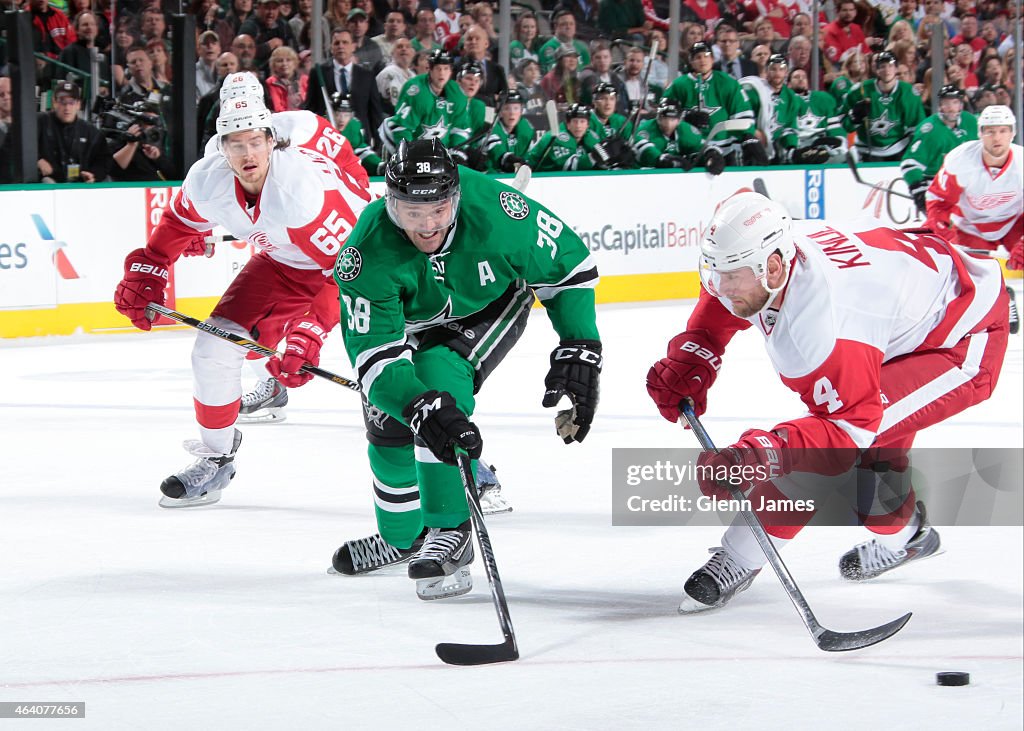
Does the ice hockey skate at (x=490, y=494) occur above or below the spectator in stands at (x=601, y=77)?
below

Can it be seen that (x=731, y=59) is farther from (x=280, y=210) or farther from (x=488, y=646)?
(x=488, y=646)

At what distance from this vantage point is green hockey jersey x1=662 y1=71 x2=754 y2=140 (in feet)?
34.2

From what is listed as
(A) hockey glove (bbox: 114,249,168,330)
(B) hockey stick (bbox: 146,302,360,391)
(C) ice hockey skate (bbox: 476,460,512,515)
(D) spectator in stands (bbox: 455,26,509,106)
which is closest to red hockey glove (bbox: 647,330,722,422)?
(C) ice hockey skate (bbox: 476,460,512,515)

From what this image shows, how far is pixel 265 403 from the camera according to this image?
5.93 meters

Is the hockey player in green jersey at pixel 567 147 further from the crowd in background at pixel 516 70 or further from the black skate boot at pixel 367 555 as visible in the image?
the black skate boot at pixel 367 555

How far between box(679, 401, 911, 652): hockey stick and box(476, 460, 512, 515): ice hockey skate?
118 centimetres

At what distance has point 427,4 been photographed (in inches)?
389

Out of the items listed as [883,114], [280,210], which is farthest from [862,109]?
[280,210]

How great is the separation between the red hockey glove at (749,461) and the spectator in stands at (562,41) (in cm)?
739

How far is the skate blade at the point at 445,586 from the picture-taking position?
3453 millimetres

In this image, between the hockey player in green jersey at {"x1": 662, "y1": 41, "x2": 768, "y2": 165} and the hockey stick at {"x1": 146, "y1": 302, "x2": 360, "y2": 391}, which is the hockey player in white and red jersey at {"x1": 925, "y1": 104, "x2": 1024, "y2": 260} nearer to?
the hockey player in green jersey at {"x1": 662, "y1": 41, "x2": 768, "y2": 165}

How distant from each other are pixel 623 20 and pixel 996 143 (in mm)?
3905

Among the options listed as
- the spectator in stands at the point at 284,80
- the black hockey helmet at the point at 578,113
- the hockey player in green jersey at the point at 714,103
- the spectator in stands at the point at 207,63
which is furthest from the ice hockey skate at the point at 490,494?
the hockey player in green jersey at the point at 714,103

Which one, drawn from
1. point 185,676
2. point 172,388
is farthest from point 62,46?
point 185,676
